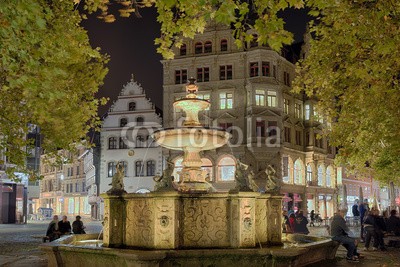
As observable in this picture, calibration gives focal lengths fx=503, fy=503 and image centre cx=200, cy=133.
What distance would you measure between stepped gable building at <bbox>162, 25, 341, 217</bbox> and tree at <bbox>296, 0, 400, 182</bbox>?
21.9 meters

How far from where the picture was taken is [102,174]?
52000mm

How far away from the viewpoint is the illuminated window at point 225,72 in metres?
46.9

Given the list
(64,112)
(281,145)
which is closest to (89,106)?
(64,112)

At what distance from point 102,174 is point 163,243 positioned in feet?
138

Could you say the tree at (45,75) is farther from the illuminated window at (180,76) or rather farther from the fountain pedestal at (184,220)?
the illuminated window at (180,76)

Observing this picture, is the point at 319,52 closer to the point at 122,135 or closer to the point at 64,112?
the point at 64,112

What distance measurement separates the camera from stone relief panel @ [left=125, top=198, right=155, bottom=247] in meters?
11.1

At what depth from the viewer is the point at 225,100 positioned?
155ft

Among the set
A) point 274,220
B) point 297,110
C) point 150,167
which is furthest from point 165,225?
point 297,110

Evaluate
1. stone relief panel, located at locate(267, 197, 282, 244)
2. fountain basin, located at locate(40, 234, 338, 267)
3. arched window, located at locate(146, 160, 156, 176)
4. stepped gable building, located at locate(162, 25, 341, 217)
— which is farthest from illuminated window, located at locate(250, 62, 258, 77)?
fountain basin, located at locate(40, 234, 338, 267)

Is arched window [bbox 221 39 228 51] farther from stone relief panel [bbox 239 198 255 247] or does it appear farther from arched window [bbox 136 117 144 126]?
stone relief panel [bbox 239 198 255 247]

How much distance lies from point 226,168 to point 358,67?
1267 inches

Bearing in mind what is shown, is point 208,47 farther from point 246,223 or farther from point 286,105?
point 246,223

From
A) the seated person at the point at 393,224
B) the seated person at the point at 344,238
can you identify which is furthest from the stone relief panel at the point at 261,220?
the seated person at the point at 393,224
